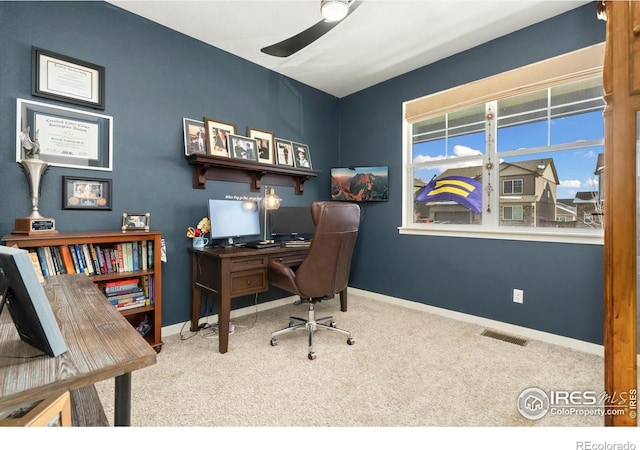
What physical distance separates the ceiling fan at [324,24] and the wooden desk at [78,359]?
1843mm

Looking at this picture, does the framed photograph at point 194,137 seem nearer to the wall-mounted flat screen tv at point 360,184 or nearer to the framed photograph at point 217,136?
the framed photograph at point 217,136

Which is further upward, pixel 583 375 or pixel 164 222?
pixel 164 222

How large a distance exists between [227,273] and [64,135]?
5.17 ft

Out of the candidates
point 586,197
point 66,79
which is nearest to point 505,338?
point 586,197

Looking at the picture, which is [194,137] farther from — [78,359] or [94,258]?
[78,359]

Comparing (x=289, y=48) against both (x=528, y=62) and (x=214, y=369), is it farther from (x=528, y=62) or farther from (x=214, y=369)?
(x=214, y=369)

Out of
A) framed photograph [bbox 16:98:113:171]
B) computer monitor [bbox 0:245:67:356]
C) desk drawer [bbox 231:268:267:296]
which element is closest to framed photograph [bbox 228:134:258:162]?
framed photograph [bbox 16:98:113:171]

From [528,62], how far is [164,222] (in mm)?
3590

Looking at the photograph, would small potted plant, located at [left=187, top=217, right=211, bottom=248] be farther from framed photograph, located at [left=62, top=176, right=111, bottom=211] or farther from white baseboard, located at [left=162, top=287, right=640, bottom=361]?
white baseboard, located at [left=162, top=287, right=640, bottom=361]

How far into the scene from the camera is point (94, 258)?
6.75 ft
